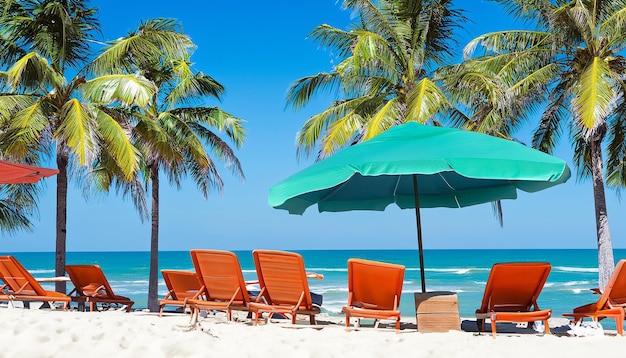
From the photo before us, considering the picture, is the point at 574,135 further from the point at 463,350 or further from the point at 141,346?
the point at 141,346

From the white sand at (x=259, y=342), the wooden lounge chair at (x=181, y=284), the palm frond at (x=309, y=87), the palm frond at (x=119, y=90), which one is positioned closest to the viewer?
the white sand at (x=259, y=342)

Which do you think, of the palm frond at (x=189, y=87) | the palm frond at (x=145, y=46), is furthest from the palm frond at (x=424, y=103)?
the palm frond at (x=189, y=87)

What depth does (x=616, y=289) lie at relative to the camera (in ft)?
19.0

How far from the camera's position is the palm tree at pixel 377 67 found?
13242 mm

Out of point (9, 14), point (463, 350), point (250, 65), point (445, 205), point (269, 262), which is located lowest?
point (463, 350)

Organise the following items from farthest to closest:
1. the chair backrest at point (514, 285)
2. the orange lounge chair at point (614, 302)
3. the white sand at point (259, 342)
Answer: the orange lounge chair at point (614, 302) → the chair backrest at point (514, 285) → the white sand at point (259, 342)

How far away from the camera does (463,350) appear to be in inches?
182

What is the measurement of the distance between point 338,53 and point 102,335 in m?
10.2

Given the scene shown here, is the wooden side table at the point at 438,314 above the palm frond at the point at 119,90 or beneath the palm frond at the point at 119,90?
beneath

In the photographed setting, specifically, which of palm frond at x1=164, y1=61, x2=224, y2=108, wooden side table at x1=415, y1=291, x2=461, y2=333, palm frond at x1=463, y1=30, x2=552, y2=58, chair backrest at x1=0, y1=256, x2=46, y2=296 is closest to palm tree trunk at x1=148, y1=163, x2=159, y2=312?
palm frond at x1=164, y1=61, x2=224, y2=108

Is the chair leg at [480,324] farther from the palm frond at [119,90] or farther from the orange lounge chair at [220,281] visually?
the palm frond at [119,90]

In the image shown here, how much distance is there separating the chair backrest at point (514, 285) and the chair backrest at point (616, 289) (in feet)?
1.83

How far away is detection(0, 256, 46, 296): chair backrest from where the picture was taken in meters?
8.12

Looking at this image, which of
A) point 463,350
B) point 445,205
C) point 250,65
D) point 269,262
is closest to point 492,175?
point 463,350
